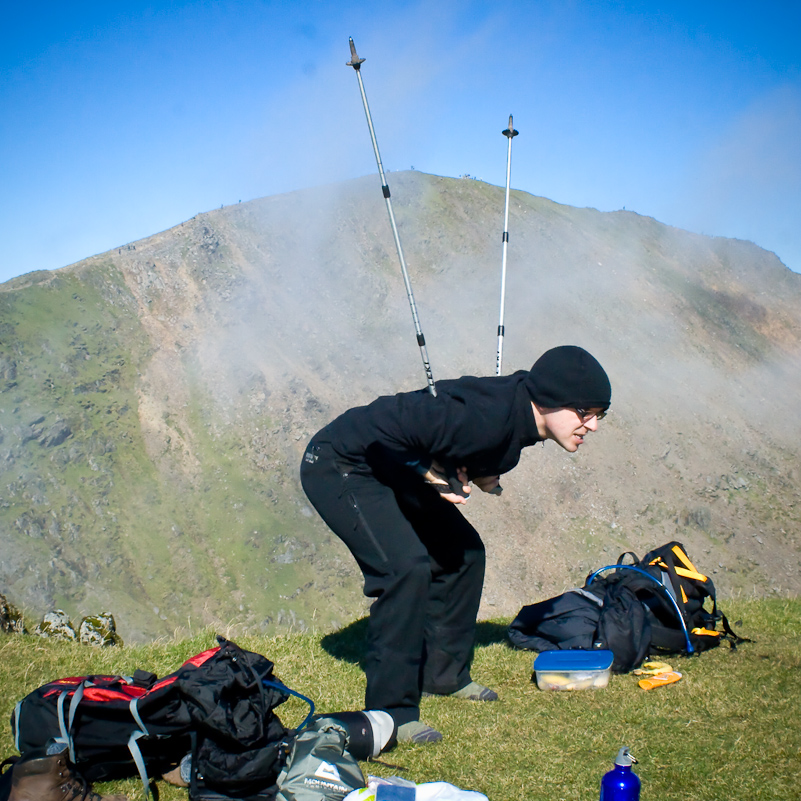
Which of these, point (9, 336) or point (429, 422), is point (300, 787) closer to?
point (429, 422)

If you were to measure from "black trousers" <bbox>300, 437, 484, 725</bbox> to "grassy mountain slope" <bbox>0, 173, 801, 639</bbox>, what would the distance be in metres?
28.5

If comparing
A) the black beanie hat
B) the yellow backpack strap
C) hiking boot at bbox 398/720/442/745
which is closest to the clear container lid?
hiking boot at bbox 398/720/442/745

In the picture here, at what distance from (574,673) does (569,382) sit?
232 cm

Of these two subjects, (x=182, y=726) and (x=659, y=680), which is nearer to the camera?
(x=182, y=726)

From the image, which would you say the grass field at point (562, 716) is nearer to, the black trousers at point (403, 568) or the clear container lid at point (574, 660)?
the clear container lid at point (574, 660)

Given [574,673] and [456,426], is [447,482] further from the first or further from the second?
[574,673]

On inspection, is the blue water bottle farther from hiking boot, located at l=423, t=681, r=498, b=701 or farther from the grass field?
hiking boot, located at l=423, t=681, r=498, b=701

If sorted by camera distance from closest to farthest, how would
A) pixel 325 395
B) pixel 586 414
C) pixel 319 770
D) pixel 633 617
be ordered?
pixel 319 770 < pixel 586 414 < pixel 633 617 < pixel 325 395

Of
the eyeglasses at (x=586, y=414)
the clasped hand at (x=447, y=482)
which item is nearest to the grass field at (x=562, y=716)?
the clasped hand at (x=447, y=482)

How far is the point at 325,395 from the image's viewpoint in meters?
41.2

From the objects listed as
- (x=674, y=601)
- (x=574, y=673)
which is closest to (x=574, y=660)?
(x=574, y=673)

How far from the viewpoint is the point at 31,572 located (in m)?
31.5

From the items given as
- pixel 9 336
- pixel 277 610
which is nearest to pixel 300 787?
pixel 277 610

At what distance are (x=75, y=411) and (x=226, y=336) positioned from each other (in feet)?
32.1
